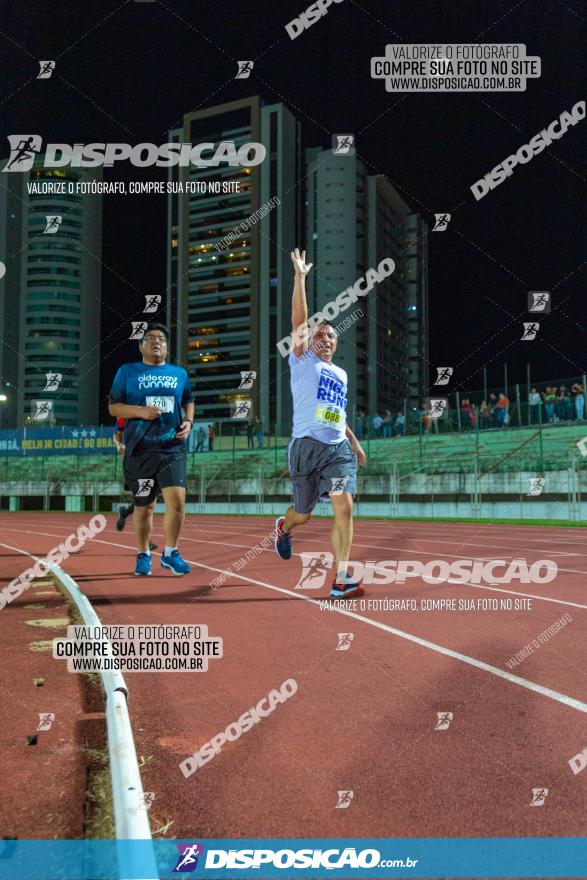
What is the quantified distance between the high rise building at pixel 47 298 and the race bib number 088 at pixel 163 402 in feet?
463

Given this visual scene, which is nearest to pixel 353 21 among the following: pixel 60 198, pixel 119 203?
pixel 119 203

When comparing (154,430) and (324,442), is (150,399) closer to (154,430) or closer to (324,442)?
(154,430)

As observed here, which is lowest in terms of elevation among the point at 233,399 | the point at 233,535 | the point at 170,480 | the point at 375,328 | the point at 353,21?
the point at 233,535

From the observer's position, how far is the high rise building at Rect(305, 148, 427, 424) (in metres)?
118

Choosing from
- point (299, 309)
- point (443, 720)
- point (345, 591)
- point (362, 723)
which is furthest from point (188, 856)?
point (299, 309)

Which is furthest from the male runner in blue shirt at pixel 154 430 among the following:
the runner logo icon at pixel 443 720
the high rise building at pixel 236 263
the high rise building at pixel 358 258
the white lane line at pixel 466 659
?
the high rise building at pixel 236 263

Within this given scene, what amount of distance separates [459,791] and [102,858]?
3.43 feet

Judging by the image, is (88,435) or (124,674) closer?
(124,674)

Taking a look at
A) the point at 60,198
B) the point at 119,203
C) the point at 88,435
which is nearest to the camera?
the point at 88,435

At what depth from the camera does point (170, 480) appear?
6820 millimetres

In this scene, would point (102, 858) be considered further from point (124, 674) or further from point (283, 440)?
point (283, 440)

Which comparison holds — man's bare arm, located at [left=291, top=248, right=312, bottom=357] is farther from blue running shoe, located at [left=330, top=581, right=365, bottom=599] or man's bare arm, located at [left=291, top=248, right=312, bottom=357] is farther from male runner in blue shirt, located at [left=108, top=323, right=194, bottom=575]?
blue running shoe, located at [left=330, top=581, right=365, bottom=599]

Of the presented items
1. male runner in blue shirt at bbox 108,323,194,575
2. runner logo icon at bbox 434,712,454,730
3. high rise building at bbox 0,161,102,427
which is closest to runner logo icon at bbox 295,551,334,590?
male runner in blue shirt at bbox 108,323,194,575

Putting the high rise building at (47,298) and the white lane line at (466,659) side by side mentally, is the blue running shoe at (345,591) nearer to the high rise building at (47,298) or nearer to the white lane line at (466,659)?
the white lane line at (466,659)
